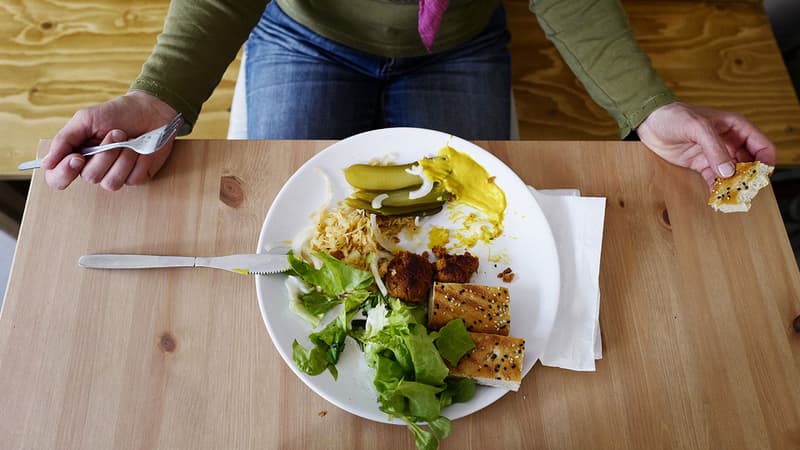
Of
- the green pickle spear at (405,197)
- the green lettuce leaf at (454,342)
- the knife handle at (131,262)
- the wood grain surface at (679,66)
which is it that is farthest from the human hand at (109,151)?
the wood grain surface at (679,66)

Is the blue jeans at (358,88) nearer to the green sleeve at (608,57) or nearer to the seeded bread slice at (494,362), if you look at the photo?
the green sleeve at (608,57)

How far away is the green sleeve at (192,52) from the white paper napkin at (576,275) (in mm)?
734

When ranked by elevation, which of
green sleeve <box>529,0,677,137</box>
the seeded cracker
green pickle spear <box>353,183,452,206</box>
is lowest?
green pickle spear <box>353,183,452,206</box>

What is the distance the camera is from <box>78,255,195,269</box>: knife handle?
0.94m

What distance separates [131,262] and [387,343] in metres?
0.50

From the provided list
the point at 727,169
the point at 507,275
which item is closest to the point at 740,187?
the point at 727,169

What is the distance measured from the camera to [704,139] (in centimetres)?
101

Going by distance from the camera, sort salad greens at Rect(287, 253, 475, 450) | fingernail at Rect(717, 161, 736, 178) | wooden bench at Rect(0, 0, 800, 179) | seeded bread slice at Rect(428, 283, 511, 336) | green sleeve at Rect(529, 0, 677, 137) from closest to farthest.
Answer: salad greens at Rect(287, 253, 475, 450) < seeded bread slice at Rect(428, 283, 511, 336) < fingernail at Rect(717, 161, 736, 178) < green sleeve at Rect(529, 0, 677, 137) < wooden bench at Rect(0, 0, 800, 179)

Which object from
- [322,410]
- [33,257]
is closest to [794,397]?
[322,410]

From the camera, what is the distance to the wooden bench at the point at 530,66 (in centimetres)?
175

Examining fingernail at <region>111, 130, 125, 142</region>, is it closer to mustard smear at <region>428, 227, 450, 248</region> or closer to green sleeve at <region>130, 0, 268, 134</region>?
green sleeve at <region>130, 0, 268, 134</region>

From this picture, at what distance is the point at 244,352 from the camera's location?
2.96ft

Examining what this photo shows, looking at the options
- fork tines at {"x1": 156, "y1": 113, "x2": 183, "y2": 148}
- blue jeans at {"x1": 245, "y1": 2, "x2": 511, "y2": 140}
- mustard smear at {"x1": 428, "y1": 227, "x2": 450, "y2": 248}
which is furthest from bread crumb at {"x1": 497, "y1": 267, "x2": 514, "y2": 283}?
fork tines at {"x1": 156, "y1": 113, "x2": 183, "y2": 148}

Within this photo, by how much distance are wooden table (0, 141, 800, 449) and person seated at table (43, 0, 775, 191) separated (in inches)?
3.4
